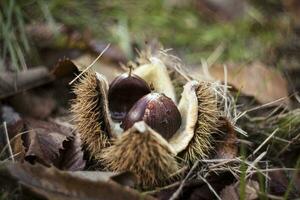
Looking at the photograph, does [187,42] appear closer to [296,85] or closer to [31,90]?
[296,85]

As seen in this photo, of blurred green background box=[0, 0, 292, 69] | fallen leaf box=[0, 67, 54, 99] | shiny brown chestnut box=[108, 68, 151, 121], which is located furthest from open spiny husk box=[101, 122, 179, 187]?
blurred green background box=[0, 0, 292, 69]

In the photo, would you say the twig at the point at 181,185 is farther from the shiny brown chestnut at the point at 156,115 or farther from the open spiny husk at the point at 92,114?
the open spiny husk at the point at 92,114

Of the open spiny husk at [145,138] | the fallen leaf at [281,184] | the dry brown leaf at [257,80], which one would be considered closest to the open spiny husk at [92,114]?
the open spiny husk at [145,138]


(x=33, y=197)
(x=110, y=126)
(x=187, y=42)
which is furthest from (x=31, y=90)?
(x=187, y=42)

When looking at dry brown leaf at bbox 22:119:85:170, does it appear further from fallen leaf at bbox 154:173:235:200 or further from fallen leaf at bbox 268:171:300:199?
fallen leaf at bbox 268:171:300:199

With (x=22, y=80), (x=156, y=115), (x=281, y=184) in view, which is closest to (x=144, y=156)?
(x=156, y=115)

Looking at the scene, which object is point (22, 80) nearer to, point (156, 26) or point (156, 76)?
point (156, 76)
